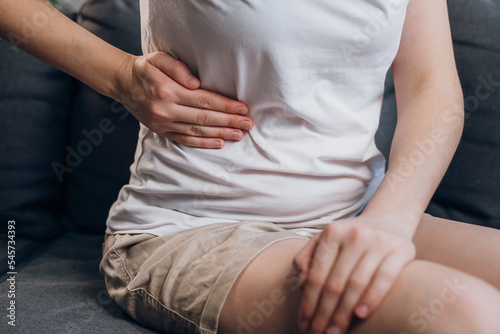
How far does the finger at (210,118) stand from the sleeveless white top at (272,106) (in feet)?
0.05

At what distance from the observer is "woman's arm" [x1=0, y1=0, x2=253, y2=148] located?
63 cm

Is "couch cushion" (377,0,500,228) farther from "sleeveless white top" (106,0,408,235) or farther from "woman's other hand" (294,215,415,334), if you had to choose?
"woman's other hand" (294,215,415,334)

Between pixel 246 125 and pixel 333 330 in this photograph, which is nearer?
pixel 333 330

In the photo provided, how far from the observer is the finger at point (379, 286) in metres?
0.42

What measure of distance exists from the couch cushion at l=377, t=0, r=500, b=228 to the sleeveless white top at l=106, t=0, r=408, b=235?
1.34 ft

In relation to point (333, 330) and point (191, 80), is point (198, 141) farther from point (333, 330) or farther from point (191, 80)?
point (333, 330)

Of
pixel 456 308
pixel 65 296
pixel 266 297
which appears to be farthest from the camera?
pixel 65 296

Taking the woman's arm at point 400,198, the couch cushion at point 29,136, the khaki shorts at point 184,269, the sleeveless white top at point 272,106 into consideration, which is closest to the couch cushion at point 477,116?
the woman's arm at point 400,198

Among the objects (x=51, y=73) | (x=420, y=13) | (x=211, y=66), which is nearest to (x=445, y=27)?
(x=420, y=13)

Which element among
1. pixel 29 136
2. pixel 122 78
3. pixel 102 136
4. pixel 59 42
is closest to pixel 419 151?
pixel 122 78

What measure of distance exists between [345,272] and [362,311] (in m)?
0.04

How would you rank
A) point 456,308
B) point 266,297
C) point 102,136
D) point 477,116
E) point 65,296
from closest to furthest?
point 456,308 → point 266,297 → point 65,296 → point 477,116 → point 102,136

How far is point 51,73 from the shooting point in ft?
3.66

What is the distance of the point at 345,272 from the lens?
1.43 ft
